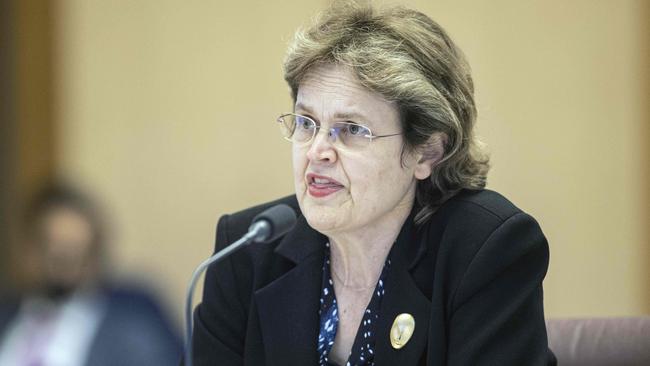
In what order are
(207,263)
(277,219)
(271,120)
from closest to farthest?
(207,263), (277,219), (271,120)

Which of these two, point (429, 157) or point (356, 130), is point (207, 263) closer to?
point (356, 130)

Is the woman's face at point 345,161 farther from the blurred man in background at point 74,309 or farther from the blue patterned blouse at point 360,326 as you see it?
the blurred man in background at point 74,309

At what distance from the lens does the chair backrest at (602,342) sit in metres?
2.16

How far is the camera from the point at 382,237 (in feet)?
7.63

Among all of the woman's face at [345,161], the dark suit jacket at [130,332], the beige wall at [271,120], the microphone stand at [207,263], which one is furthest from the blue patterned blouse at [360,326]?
the beige wall at [271,120]

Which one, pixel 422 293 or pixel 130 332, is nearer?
pixel 422 293

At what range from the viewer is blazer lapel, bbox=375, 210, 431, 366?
6.98ft

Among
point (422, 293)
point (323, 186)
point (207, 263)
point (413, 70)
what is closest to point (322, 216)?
point (323, 186)

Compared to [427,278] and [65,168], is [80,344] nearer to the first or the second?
[427,278]

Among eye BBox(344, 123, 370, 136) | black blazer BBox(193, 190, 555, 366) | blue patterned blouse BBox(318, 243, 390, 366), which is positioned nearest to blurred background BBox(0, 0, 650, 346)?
black blazer BBox(193, 190, 555, 366)

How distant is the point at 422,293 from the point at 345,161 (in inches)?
13.3

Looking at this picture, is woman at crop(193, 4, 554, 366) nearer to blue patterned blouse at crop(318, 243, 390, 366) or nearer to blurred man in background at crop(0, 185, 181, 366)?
blue patterned blouse at crop(318, 243, 390, 366)

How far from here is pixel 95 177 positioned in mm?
4922

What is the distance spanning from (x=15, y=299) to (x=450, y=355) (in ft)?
6.17
